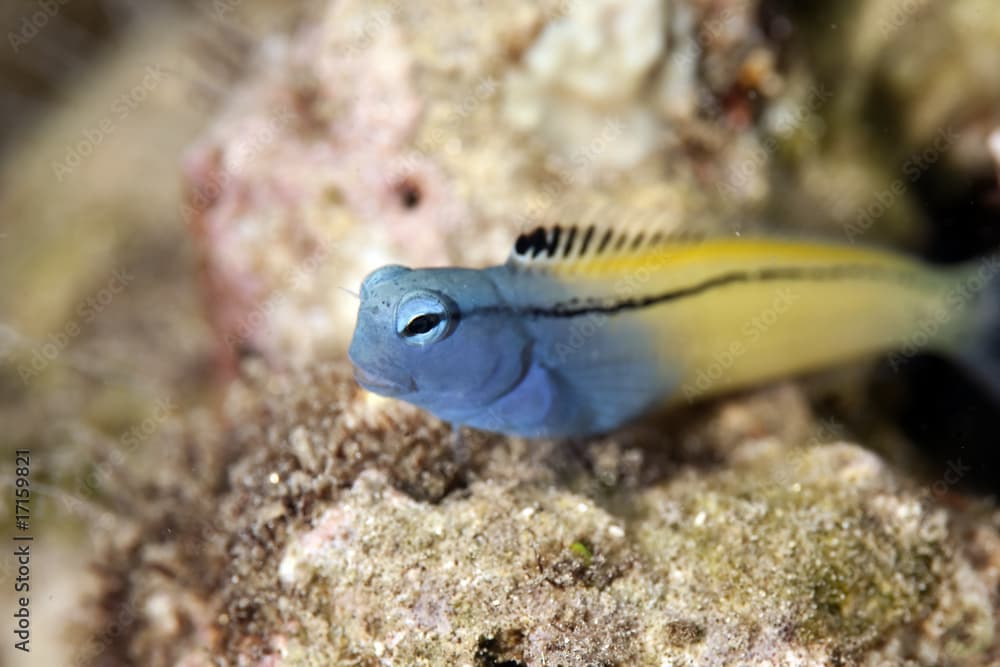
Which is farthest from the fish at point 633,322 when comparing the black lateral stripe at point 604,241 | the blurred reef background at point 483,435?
the blurred reef background at point 483,435

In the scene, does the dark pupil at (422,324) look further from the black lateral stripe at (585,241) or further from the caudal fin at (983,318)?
the caudal fin at (983,318)

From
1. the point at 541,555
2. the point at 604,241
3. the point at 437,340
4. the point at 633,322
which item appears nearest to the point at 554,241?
the point at 604,241

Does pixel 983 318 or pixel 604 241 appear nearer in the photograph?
pixel 604 241

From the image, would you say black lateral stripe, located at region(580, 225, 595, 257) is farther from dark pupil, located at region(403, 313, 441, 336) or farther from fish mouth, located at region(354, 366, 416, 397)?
fish mouth, located at region(354, 366, 416, 397)

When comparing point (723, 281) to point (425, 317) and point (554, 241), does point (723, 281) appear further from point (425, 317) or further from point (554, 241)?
point (425, 317)

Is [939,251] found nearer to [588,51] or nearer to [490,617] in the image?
[588,51]

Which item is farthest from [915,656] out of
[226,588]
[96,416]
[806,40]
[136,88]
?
[136,88]

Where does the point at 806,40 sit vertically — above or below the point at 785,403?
above
